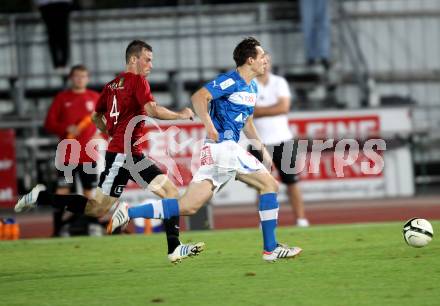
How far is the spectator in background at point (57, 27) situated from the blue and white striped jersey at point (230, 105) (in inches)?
432

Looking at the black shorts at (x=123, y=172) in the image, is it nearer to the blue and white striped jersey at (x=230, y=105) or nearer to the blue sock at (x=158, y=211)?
the blue sock at (x=158, y=211)

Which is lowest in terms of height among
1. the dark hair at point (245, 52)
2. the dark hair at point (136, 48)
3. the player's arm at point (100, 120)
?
the player's arm at point (100, 120)

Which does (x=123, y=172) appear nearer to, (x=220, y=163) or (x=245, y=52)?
(x=220, y=163)

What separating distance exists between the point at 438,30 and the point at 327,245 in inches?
548

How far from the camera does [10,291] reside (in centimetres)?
823

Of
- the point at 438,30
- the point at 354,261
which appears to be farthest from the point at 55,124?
the point at 438,30

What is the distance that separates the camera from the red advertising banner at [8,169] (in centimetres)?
1831

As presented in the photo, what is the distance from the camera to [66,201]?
10.9 meters

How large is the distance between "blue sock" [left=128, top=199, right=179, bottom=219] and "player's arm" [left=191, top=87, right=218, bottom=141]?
2.41 ft

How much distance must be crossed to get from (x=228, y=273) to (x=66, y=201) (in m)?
2.69

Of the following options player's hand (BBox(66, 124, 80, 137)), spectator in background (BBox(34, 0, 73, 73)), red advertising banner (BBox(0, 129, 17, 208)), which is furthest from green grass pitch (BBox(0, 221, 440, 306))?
spectator in background (BBox(34, 0, 73, 73))

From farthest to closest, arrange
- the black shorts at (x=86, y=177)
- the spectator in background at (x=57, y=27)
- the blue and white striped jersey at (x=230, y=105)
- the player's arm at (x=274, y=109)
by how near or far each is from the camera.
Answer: the spectator in background at (x=57, y=27) < the black shorts at (x=86, y=177) < the player's arm at (x=274, y=109) < the blue and white striped jersey at (x=230, y=105)

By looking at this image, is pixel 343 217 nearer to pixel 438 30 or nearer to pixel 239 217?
pixel 239 217

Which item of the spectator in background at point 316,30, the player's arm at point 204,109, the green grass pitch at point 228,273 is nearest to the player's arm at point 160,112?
the player's arm at point 204,109
